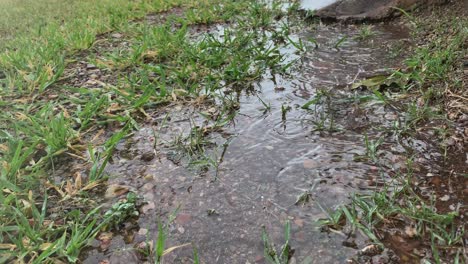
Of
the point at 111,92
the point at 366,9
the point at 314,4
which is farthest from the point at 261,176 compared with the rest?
the point at 314,4

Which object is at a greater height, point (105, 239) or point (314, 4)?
point (314, 4)

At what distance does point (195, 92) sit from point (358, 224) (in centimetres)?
232

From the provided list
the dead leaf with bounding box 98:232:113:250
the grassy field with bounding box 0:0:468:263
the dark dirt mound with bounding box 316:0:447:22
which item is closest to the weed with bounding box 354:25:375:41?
the grassy field with bounding box 0:0:468:263

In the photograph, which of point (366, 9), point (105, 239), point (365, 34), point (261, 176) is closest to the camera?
point (105, 239)

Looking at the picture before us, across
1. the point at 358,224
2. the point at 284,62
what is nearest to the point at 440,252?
the point at 358,224

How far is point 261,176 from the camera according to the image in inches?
109

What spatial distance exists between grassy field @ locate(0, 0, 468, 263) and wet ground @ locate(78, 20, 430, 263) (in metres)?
0.14

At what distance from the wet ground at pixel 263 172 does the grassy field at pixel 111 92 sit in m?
0.14

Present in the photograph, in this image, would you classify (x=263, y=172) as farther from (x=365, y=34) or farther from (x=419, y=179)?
(x=365, y=34)

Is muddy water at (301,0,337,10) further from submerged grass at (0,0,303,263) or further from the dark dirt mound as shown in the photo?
submerged grass at (0,0,303,263)

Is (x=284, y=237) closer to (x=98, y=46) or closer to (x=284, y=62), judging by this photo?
(x=284, y=62)

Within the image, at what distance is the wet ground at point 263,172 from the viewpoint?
2.26m

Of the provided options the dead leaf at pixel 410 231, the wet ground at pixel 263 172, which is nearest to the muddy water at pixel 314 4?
the wet ground at pixel 263 172

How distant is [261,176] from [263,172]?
1.9 inches
